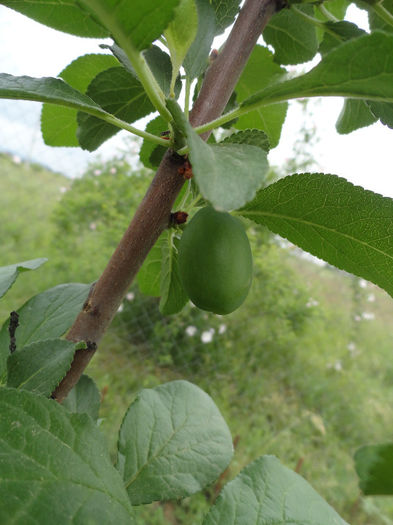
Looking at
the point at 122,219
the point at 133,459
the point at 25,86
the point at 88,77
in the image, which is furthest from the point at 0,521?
the point at 122,219

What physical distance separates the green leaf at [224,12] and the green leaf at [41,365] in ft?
1.27

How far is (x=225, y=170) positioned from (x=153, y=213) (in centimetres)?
14

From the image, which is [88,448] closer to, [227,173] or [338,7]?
[227,173]

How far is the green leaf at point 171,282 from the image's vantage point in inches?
22.1

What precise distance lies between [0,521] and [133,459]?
8.9 inches

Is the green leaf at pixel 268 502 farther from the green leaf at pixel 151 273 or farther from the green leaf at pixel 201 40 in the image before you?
the green leaf at pixel 201 40

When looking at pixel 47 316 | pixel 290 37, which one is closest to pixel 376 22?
pixel 290 37

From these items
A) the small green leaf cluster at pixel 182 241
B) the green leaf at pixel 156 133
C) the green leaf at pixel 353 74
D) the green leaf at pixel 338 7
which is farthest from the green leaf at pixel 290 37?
the green leaf at pixel 353 74

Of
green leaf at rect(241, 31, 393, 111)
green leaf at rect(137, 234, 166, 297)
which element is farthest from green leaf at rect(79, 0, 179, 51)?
green leaf at rect(137, 234, 166, 297)

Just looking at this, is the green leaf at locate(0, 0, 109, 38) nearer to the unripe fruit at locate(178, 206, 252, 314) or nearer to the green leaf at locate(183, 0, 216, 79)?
the green leaf at locate(183, 0, 216, 79)

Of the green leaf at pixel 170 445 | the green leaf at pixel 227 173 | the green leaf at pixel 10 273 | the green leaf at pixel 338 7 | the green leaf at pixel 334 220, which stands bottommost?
the green leaf at pixel 170 445

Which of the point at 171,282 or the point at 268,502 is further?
the point at 171,282

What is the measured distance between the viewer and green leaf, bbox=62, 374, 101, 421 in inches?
21.5

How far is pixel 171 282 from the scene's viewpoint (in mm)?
602
